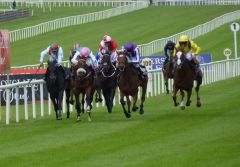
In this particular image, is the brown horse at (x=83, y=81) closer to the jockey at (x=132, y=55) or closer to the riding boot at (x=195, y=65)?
the jockey at (x=132, y=55)

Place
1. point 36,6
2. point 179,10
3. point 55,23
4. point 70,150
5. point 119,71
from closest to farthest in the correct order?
point 70,150
point 119,71
point 55,23
point 179,10
point 36,6

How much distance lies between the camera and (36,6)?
8862 cm

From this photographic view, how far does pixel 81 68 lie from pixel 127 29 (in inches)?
1791

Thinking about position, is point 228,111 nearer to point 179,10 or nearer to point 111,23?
point 111,23

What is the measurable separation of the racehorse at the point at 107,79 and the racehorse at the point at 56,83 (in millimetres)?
910

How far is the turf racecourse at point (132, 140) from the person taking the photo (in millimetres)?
15789

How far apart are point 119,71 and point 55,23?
153ft

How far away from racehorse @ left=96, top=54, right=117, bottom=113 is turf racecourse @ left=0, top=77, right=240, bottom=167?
1.52 feet

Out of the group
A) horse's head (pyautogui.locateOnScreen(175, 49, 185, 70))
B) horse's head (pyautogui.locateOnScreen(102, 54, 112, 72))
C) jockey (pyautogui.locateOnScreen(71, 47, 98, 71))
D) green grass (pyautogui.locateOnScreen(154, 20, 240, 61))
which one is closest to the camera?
jockey (pyautogui.locateOnScreen(71, 47, 98, 71))

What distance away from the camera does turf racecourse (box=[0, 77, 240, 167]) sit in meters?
15.8

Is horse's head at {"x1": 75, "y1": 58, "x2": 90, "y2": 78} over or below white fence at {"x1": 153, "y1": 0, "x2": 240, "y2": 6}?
below

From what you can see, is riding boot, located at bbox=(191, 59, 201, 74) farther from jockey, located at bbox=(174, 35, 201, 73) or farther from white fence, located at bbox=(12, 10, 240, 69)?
white fence, located at bbox=(12, 10, 240, 69)

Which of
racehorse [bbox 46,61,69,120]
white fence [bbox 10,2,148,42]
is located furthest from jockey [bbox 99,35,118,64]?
white fence [bbox 10,2,148,42]

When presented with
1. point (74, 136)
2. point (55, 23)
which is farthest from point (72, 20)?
point (74, 136)
